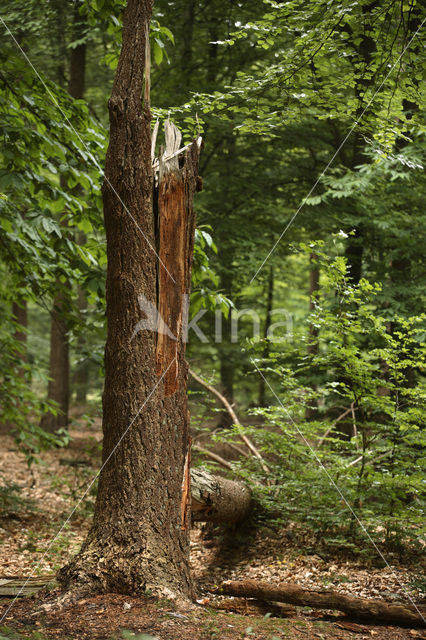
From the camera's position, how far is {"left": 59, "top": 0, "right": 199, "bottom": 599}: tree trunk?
310 centimetres

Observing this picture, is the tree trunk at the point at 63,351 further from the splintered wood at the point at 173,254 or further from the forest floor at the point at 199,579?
the splintered wood at the point at 173,254

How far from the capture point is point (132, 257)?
131 inches

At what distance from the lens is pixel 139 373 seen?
128 inches

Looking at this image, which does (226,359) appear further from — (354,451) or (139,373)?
(139,373)

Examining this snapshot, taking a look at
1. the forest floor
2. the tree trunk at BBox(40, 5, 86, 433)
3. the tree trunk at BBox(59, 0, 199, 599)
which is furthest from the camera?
the tree trunk at BBox(40, 5, 86, 433)

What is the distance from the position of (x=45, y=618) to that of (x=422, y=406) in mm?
3337

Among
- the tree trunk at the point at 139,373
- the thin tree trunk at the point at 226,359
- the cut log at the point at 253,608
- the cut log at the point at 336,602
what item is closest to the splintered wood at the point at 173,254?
the tree trunk at the point at 139,373

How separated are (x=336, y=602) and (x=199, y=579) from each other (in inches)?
67.6

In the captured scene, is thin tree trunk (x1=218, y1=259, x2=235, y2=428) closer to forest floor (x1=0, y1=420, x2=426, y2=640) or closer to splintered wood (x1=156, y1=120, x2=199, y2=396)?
forest floor (x1=0, y1=420, x2=426, y2=640)

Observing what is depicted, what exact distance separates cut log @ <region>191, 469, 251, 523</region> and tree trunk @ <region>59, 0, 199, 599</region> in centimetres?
142

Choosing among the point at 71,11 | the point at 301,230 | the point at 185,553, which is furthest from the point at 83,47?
the point at 185,553

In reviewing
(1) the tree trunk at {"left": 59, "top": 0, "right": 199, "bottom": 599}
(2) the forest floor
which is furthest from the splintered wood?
(2) the forest floor

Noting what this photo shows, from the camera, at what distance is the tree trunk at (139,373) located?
310 centimetres

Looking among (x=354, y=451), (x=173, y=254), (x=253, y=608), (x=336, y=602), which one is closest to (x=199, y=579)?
(x=253, y=608)
